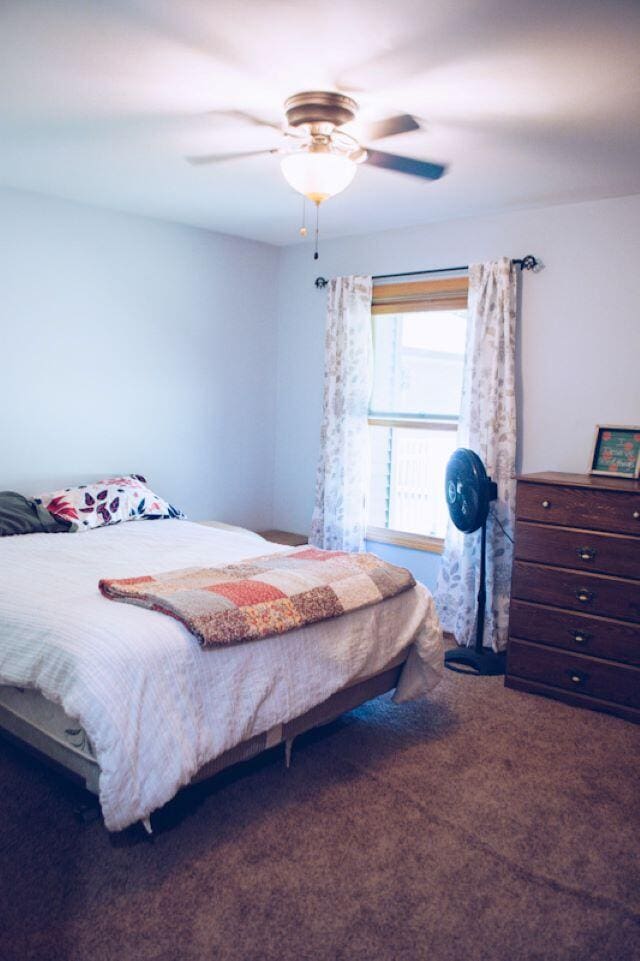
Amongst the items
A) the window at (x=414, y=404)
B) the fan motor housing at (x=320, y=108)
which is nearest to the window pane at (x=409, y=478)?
the window at (x=414, y=404)

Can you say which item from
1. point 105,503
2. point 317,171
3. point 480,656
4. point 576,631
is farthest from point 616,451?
point 105,503

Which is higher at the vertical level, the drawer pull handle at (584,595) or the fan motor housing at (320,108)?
the fan motor housing at (320,108)

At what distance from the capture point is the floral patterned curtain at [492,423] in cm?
375

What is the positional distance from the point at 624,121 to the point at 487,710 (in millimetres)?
2395

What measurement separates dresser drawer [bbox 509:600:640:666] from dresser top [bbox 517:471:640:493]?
58cm

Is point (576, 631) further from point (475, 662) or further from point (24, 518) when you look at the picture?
point (24, 518)

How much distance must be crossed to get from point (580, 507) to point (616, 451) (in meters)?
0.48

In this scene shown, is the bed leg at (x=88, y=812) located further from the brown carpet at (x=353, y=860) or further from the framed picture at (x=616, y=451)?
the framed picture at (x=616, y=451)

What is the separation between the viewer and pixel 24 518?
346cm

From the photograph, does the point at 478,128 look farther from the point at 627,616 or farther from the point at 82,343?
the point at 82,343

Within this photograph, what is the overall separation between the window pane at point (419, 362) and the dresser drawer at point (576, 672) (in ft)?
5.02

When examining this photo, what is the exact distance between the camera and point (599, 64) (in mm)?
2035

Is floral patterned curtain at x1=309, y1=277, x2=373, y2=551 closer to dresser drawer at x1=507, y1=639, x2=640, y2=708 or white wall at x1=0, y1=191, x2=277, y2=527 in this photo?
white wall at x1=0, y1=191, x2=277, y2=527

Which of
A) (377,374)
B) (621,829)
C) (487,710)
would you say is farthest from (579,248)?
(621,829)
